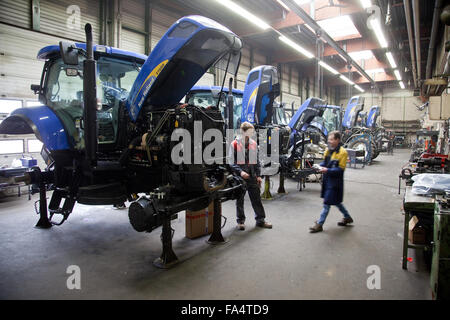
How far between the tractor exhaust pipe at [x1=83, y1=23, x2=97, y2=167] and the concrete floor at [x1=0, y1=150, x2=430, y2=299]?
4.17 feet

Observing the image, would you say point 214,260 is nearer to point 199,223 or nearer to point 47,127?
point 199,223

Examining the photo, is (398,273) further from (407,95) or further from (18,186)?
(407,95)

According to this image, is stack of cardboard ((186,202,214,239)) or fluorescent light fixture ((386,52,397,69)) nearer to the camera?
stack of cardboard ((186,202,214,239))

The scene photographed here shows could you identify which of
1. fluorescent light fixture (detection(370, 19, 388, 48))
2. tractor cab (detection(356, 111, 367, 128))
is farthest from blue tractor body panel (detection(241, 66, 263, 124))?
tractor cab (detection(356, 111, 367, 128))

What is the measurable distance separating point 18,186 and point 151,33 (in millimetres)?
6120

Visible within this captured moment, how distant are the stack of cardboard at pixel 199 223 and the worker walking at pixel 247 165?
499mm

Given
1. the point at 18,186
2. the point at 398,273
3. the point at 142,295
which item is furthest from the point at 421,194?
the point at 18,186

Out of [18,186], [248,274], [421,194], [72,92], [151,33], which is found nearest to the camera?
[248,274]

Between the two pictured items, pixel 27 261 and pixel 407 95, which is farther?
pixel 407 95

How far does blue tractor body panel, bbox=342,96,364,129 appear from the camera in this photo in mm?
13062

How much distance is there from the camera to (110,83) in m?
4.14

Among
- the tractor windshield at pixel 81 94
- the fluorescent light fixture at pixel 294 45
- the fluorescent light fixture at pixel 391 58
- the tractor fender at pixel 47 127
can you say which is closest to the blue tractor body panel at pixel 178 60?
the tractor windshield at pixel 81 94

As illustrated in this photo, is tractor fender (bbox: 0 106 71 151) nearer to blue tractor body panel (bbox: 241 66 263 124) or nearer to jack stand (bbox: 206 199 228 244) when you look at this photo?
jack stand (bbox: 206 199 228 244)

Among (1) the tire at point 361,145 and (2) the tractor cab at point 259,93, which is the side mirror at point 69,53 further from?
(1) the tire at point 361,145
